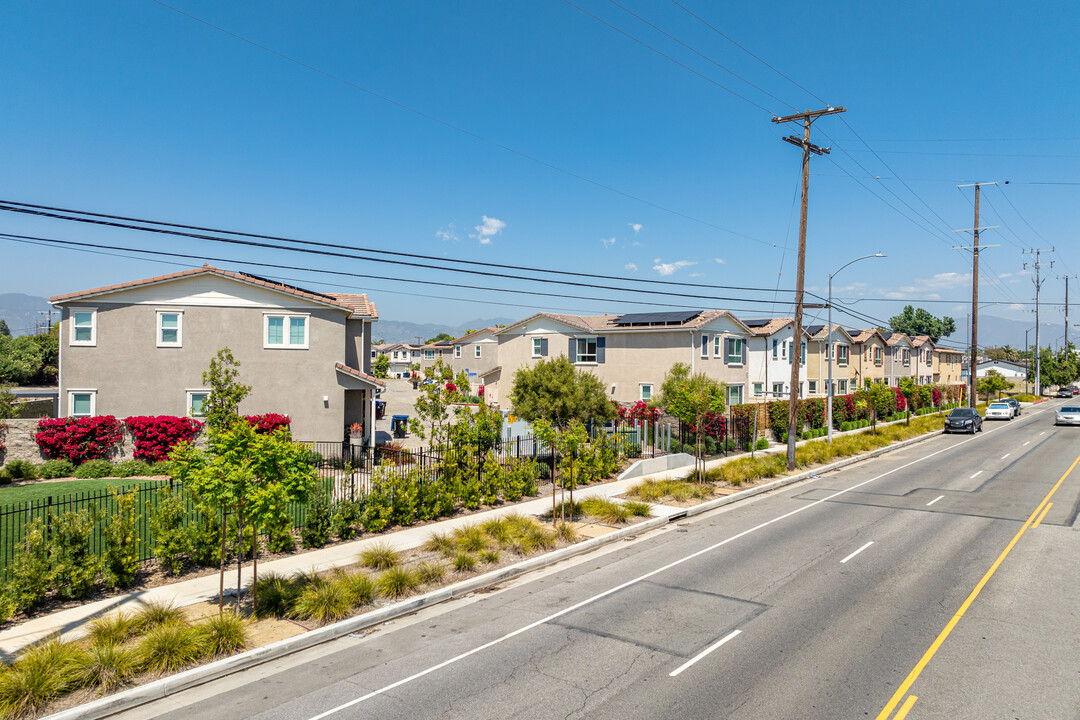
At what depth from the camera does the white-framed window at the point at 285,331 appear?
26.8 metres

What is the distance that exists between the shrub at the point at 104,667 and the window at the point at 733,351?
3918 centimetres

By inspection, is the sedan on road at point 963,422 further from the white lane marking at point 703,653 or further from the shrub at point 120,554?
the shrub at point 120,554

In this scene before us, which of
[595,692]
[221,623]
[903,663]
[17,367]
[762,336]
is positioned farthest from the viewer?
[17,367]

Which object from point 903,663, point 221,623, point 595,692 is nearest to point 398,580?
point 221,623

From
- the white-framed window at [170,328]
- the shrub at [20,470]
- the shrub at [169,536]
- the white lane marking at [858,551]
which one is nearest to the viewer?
the shrub at [169,536]

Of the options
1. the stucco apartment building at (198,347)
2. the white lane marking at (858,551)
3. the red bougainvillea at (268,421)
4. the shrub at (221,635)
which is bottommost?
the white lane marking at (858,551)

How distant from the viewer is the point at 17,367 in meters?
65.9

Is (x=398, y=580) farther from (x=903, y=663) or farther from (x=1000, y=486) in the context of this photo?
(x=1000, y=486)

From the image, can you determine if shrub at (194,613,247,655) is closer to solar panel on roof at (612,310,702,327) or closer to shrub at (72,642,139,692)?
shrub at (72,642,139,692)

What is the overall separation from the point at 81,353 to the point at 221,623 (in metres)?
20.7

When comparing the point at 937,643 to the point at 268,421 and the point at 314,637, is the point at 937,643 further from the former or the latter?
the point at 268,421

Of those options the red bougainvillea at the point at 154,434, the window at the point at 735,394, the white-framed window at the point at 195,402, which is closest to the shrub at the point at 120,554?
the red bougainvillea at the point at 154,434

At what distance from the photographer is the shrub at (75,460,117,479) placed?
73.9 feet

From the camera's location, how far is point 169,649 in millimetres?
8805
